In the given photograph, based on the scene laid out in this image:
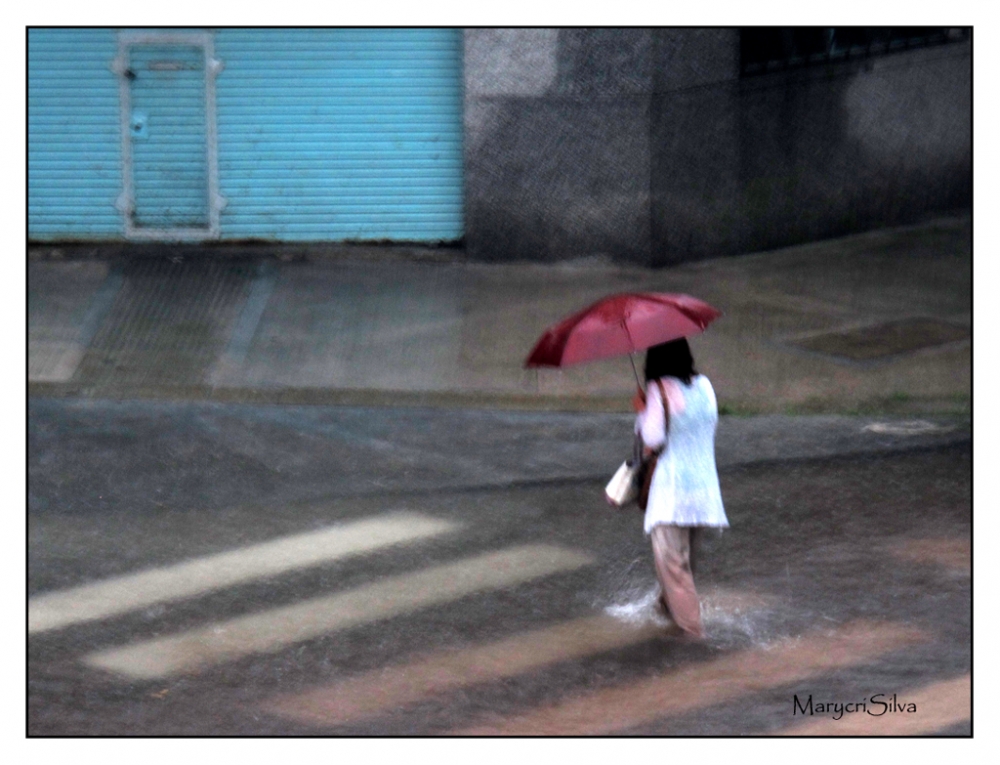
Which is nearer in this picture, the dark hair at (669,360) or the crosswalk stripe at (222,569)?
the dark hair at (669,360)

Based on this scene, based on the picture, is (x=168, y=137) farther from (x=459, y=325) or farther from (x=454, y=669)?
(x=454, y=669)

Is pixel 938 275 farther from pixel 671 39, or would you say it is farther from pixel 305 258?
pixel 305 258

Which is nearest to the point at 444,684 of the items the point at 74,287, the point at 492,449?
the point at 492,449

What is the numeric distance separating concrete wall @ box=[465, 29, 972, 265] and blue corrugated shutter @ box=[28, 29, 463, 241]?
0.45 metres

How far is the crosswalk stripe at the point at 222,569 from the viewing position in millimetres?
7547

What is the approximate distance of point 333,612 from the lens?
750 cm

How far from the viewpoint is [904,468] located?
9.37m

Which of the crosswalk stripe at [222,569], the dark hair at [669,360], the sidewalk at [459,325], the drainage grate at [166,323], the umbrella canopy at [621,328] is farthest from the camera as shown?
the drainage grate at [166,323]

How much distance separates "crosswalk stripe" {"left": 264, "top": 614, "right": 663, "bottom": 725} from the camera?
255 inches

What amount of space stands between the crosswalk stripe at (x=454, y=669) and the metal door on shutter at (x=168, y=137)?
27.3ft

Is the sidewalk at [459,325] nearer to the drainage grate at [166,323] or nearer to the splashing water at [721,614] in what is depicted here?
the drainage grate at [166,323]

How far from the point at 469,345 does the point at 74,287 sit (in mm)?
3865


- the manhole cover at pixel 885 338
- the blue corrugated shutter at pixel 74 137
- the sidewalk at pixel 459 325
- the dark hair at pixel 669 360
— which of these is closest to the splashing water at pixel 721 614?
the dark hair at pixel 669 360

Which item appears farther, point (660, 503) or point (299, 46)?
point (299, 46)
